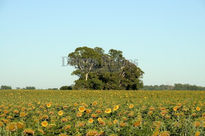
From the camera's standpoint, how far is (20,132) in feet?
14.1

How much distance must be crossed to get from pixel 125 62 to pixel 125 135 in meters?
50.3

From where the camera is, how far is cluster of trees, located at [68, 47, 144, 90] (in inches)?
1945

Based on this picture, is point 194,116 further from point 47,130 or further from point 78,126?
point 47,130

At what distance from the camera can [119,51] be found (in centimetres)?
5509

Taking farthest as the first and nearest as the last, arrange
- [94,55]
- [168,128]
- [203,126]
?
[94,55] < [168,128] < [203,126]

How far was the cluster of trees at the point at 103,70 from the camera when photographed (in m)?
49.4

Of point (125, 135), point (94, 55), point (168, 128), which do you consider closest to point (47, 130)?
point (125, 135)

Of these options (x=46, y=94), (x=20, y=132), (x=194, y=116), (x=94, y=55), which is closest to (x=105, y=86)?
(x=94, y=55)

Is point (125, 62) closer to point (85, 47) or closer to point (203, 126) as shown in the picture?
point (85, 47)

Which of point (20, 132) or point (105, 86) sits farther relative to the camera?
point (105, 86)

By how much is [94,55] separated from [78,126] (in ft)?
149

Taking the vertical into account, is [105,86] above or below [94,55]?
below

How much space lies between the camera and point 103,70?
51625 millimetres

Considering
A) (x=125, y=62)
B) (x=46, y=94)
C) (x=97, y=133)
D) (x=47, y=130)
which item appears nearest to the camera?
(x=97, y=133)
